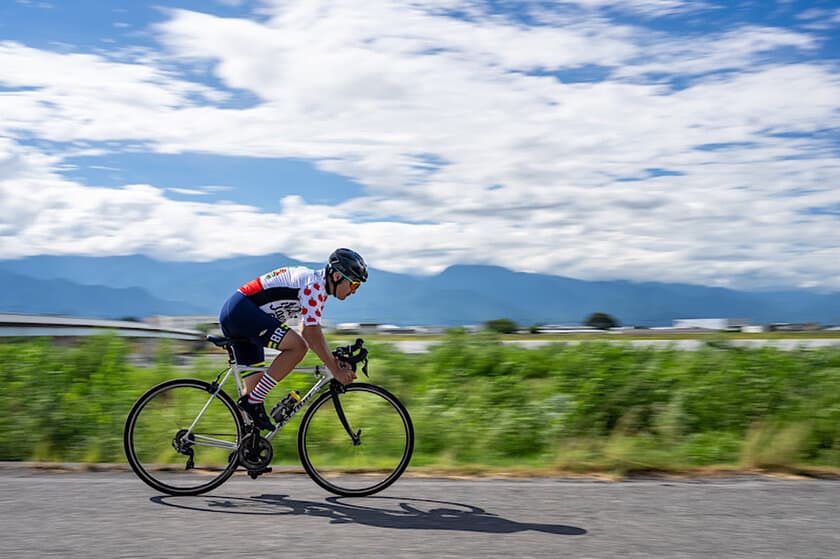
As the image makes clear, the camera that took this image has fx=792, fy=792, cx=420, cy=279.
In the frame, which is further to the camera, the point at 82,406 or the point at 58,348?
the point at 58,348

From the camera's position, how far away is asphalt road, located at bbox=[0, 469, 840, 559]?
15.9ft

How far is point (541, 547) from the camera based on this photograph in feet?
16.1

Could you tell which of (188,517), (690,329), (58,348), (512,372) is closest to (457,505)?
(188,517)

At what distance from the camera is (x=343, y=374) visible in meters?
6.37

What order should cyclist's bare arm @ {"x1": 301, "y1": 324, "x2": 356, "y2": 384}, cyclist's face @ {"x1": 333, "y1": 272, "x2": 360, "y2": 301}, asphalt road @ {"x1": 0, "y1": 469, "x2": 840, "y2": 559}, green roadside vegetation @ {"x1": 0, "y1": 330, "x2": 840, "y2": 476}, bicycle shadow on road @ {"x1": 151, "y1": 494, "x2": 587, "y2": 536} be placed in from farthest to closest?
green roadside vegetation @ {"x1": 0, "y1": 330, "x2": 840, "y2": 476}, cyclist's face @ {"x1": 333, "y1": 272, "x2": 360, "y2": 301}, cyclist's bare arm @ {"x1": 301, "y1": 324, "x2": 356, "y2": 384}, bicycle shadow on road @ {"x1": 151, "y1": 494, "x2": 587, "y2": 536}, asphalt road @ {"x1": 0, "y1": 469, "x2": 840, "y2": 559}

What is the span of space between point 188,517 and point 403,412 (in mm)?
1834

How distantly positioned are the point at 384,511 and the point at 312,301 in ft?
5.55

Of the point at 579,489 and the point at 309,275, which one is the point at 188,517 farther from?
the point at 579,489

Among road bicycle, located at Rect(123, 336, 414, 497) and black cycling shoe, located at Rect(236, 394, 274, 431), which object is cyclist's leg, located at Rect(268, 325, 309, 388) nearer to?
road bicycle, located at Rect(123, 336, 414, 497)

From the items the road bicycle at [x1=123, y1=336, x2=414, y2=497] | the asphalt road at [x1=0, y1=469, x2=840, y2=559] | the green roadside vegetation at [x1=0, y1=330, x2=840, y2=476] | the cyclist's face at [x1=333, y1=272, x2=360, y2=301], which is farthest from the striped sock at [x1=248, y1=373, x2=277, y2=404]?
the green roadside vegetation at [x1=0, y1=330, x2=840, y2=476]

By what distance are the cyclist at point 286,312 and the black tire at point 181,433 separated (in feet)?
0.88

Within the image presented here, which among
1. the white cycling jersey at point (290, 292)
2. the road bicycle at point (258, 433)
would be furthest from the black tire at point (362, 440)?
the white cycling jersey at point (290, 292)

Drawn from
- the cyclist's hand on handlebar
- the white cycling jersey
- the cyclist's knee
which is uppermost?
the white cycling jersey

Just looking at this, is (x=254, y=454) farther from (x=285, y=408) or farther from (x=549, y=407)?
(x=549, y=407)
